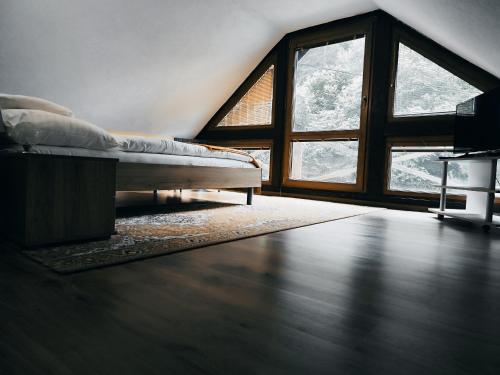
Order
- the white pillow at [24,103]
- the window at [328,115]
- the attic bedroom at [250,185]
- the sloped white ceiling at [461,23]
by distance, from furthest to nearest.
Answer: the window at [328,115], the sloped white ceiling at [461,23], the white pillow at [24,103], the attic bedroom at [250,185]

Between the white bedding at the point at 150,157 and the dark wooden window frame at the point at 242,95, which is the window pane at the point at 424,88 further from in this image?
the white bedding at the point at 150,157

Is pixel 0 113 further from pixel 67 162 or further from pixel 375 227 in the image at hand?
pixel 375 227

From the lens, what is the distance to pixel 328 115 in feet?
15.8

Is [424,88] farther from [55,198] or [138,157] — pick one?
[55,198]

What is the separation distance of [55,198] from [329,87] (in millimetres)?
4075

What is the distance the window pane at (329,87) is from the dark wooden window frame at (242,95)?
39cm

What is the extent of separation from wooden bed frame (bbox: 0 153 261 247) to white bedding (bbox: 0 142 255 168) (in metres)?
0.16

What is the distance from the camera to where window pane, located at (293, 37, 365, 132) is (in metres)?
4.55

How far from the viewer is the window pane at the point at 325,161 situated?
458 cm

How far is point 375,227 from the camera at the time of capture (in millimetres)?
2627

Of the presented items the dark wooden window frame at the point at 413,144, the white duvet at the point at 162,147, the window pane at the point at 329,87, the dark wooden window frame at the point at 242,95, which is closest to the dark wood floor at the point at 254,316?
the white duvet at the point at 162,147

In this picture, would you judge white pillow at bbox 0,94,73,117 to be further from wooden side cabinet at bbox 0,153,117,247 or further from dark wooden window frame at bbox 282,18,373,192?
dark wooden window frame at bbox 282,18,373,192

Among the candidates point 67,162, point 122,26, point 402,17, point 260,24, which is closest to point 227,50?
point 260,24

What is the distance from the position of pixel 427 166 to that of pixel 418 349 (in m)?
3.67
